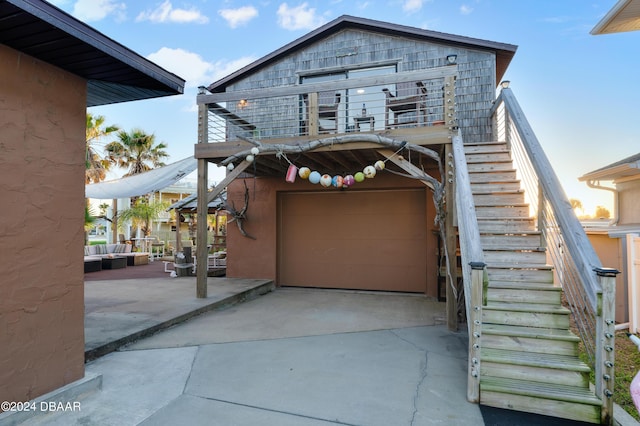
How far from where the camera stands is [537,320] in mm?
3230

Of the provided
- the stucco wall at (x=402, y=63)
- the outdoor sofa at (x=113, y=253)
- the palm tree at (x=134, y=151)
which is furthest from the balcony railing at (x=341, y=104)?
the palm tree at (x=134, y=151)

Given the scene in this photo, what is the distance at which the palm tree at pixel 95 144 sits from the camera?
14.1m

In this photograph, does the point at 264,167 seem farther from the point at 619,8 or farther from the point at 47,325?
the point at 619,8

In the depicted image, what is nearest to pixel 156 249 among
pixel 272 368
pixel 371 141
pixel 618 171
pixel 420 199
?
pixel 420 199

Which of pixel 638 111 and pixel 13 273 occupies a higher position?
pixel 638 111

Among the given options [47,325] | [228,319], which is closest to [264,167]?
[228,319]

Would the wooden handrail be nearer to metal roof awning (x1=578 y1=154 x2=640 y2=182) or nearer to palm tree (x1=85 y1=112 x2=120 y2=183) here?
metal roof awning (x1=578 y1=154 x2=640 y2=182)

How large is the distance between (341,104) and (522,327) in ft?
16.3

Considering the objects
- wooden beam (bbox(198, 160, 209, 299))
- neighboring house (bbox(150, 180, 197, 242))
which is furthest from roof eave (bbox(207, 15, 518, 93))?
neighboring house (bbox(150, 180, 197, 242))

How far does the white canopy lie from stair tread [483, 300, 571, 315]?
727 centimetres

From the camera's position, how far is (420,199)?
24.5 ft

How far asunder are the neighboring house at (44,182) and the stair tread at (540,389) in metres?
3.30

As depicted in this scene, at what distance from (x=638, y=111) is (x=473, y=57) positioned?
604cm

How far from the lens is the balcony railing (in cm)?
529
